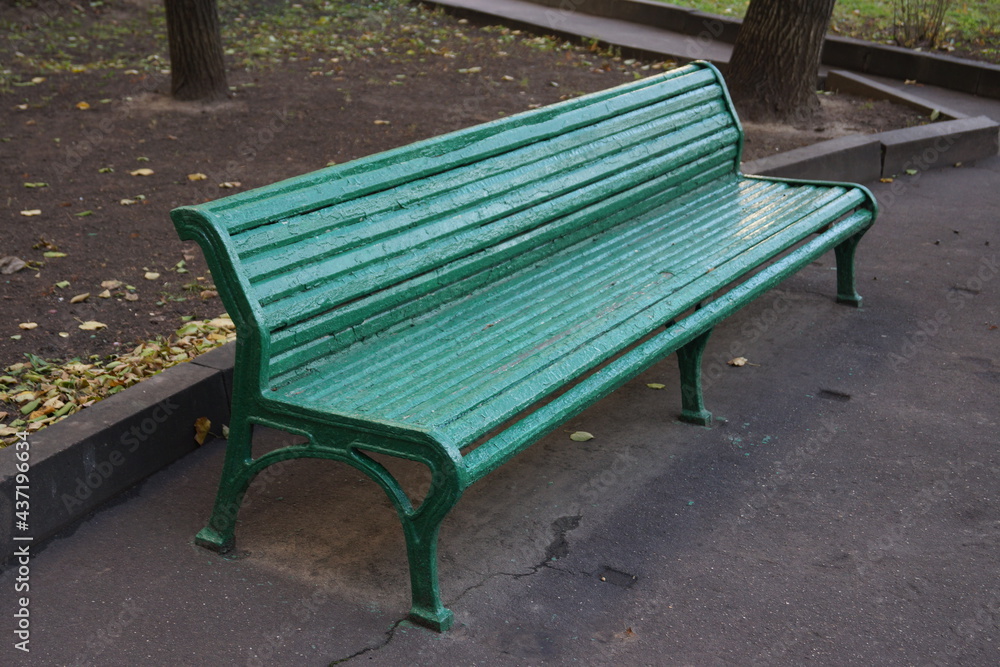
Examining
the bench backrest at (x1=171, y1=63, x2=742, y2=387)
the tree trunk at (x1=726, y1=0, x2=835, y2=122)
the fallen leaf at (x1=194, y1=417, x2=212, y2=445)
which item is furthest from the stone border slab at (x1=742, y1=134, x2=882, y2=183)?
the fallen leaf at (x1=194, y1=417, x2=212, y2=445)

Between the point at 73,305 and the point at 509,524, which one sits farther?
the point at 73,305

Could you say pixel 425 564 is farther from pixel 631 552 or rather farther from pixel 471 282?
pixel 471 282

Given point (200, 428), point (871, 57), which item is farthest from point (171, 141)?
point (871, 57)

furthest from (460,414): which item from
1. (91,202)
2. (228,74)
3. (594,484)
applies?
(228,74)

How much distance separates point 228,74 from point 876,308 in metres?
6.17

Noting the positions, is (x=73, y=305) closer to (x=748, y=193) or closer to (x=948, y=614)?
(x=748, y=193)

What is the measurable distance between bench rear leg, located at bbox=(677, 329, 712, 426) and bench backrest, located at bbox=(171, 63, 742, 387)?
623 mm

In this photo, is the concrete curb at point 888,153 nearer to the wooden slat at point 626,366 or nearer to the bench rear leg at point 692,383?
the wooden slat at point 626,366

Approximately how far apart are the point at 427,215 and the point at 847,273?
2614mm

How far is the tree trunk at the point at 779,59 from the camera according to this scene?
7.74 meters

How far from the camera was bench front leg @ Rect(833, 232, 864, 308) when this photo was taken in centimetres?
514

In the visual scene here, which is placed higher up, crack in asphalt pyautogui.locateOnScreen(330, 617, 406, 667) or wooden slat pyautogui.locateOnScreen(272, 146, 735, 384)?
wooden slat pyautogui.locateOnScreen(272, 146, 735, 384)

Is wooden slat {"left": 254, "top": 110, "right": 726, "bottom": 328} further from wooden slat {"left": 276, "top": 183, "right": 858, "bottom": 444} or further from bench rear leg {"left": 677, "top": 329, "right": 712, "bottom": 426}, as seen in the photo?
bench rear leg {"left": 677, "top": 329, "right": 712, "bottom": 426}

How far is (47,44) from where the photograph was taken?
10.5m
